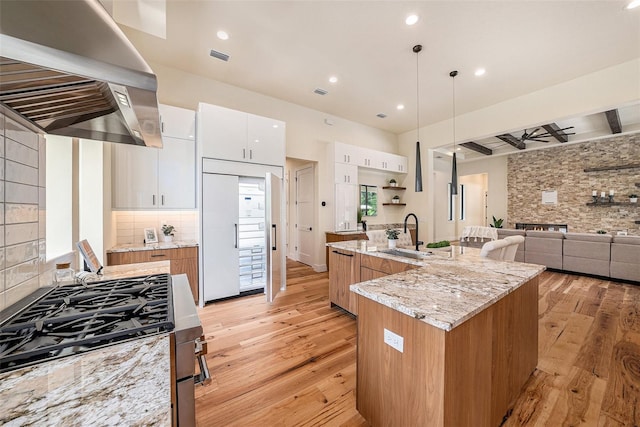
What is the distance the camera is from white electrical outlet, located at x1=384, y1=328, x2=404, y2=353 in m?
1.21

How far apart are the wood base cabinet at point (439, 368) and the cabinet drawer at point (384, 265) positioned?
0.85 m

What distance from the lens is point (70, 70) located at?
0.67m

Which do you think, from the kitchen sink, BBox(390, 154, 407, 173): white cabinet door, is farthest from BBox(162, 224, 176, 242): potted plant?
BBox(390, 154, 407, 173): white cabinet door

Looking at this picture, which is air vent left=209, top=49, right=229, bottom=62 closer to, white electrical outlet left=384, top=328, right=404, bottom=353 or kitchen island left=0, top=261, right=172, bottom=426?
kitchen island left=0, top=261, right=172, bottom=426

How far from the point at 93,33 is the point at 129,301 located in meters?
1.01

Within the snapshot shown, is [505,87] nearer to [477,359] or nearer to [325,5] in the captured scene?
[325,5]

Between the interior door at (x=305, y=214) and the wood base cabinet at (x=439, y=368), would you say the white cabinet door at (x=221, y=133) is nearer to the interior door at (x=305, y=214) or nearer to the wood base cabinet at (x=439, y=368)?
the interior door at (x=305, y=214)

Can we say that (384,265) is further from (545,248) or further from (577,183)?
(577,183)

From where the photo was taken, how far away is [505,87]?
407cm

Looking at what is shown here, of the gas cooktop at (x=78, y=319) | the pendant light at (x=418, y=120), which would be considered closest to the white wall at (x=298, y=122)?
the pendant light at (x=418, y=120)

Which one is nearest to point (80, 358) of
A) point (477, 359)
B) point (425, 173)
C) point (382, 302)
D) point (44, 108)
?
point (44, 108)

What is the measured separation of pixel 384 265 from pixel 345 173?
10.2 ft

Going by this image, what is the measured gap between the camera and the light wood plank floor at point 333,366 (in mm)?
1592

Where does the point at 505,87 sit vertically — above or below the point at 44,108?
above
